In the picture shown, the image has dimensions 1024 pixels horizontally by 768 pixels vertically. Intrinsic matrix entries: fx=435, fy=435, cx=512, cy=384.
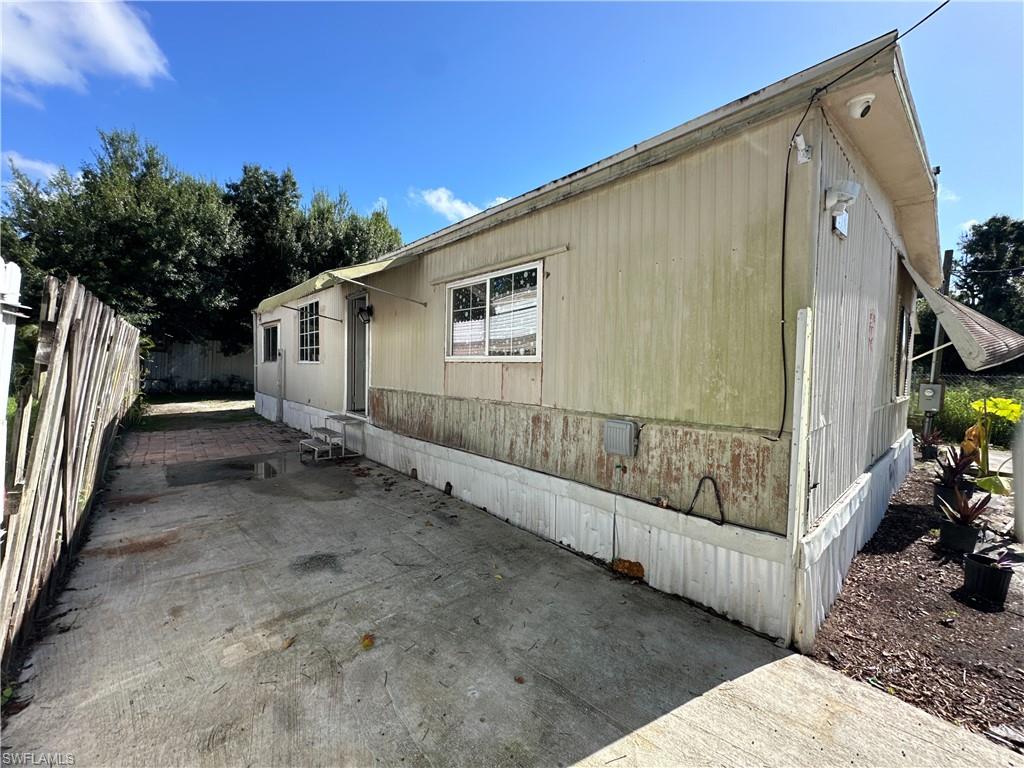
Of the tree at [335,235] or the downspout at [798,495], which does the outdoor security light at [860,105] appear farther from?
the tree at [335,235]

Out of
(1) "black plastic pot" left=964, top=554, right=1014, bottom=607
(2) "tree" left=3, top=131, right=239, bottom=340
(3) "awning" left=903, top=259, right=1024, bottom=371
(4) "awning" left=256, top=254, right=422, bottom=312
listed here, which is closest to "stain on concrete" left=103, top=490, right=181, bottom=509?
(4) "awning" left=256, top=254, right=422, bottom=312

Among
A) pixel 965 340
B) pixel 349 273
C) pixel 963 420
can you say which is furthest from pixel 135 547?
pixel 963 420

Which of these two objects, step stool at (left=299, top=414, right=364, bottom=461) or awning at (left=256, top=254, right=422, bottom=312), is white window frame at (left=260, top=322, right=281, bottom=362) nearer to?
step stool at (left=299, top=414, right=364, bottom=461)

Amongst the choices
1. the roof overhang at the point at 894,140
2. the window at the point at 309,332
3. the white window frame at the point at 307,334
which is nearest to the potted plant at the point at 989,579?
the roof overhang at the point at 894,140

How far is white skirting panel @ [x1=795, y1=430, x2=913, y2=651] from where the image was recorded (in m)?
2.68

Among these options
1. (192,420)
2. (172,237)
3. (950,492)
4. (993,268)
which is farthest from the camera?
(993,268)

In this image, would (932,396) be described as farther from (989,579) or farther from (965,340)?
(989,579)

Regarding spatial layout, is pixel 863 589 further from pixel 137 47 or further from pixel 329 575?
pixel 137 47

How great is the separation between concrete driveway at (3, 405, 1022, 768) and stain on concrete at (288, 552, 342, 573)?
0.07 ft

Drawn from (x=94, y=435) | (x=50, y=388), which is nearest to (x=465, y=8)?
(x=50, y=388)

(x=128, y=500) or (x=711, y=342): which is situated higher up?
(x=711, y=342)

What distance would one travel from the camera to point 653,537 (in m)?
3.41

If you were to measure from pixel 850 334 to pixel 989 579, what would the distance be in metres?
2.02

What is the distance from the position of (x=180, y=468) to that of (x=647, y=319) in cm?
699
